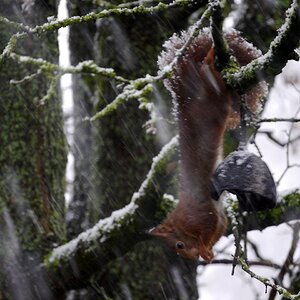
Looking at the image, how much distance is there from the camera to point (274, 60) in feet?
6.62

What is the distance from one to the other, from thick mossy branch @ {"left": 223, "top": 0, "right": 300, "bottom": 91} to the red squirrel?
0.22 feet

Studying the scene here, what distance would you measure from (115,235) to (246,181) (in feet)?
5.71

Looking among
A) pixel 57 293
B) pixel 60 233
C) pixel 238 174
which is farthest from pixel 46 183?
pixel 238 174

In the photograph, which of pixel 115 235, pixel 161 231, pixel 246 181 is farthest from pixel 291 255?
pixel 246 181

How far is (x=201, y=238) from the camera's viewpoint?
204 cm

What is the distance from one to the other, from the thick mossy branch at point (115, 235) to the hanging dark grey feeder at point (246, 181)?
138 cm

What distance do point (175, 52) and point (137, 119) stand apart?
219 centimetres

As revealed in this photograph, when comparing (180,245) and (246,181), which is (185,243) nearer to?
(180,245)

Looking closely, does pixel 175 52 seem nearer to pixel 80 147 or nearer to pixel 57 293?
pixel 57 293

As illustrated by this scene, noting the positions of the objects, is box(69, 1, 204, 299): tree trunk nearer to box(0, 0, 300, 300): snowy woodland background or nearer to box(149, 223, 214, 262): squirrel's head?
box(0, 0, 300, 300): snowy woodland background

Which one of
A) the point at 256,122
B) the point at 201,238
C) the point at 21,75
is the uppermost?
the point at 21,75

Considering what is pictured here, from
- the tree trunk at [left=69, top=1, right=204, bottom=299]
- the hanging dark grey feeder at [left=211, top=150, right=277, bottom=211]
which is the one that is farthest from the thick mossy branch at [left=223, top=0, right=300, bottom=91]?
the tree trunk at [left=69, top=1, right=204, bottom=299]

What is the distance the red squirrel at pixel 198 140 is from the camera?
206 centimetres

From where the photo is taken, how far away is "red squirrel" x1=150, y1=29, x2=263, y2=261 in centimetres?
206
